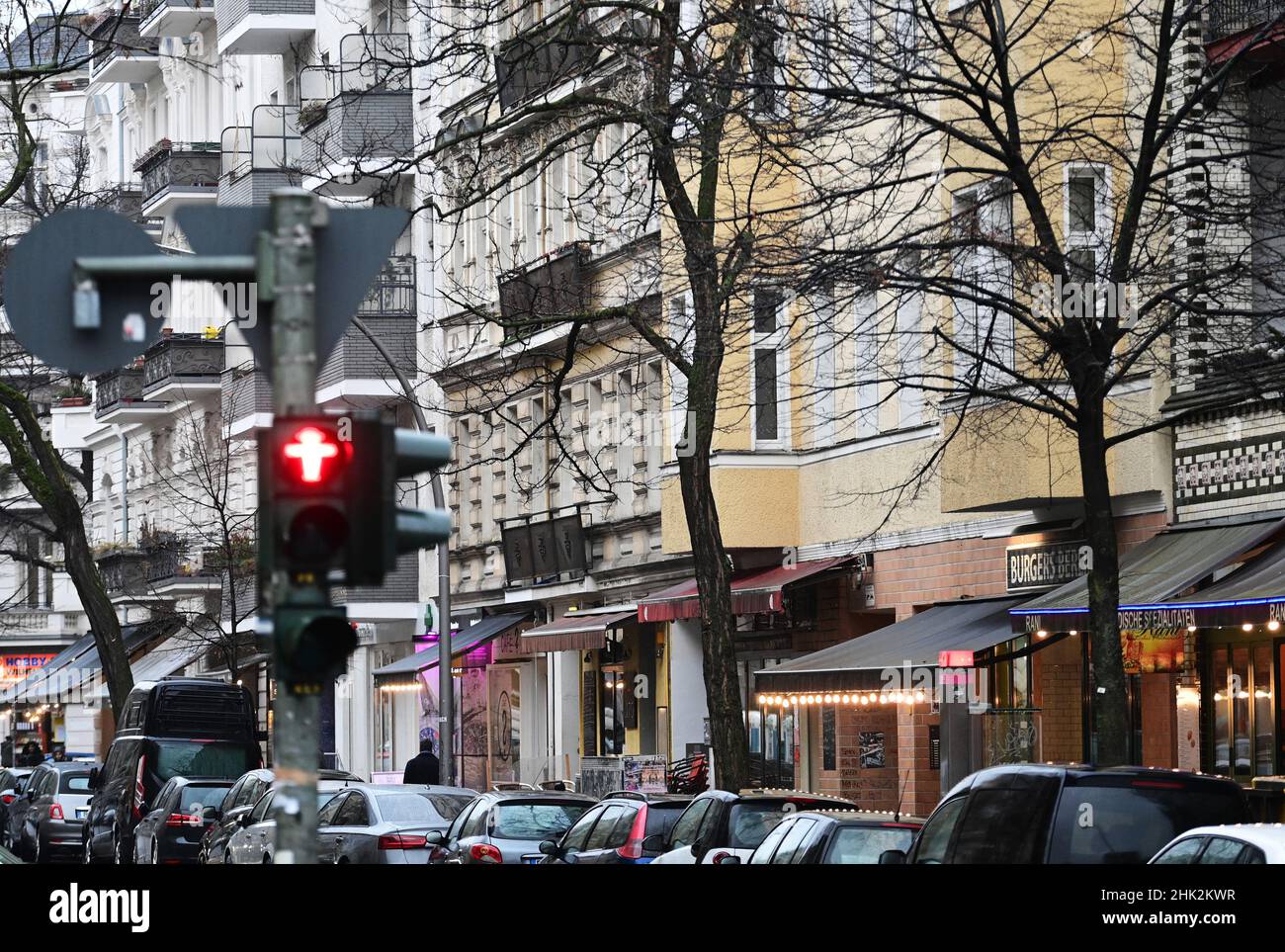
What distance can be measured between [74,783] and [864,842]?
87.7 feet

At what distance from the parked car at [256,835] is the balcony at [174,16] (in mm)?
39609

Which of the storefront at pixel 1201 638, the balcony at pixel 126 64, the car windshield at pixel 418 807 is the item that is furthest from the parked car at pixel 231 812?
the balcony at pixel 126 64

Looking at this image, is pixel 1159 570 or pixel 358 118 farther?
pixel 358 118

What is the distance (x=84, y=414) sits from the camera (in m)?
80.2

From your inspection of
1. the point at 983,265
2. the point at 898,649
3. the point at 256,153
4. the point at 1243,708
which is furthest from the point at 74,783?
the point at 983,265

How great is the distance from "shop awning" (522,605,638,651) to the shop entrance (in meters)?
14.3

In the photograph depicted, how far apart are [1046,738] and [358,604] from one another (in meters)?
25.5

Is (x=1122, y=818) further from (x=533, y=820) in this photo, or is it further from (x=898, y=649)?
(x=898, y=649)

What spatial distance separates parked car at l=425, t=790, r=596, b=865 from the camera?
22.7 m

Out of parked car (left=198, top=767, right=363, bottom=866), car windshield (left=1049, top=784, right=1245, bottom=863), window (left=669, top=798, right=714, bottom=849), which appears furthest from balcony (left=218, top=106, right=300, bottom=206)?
car windshield (left=1049, top=784, right=1245, bottom=863)

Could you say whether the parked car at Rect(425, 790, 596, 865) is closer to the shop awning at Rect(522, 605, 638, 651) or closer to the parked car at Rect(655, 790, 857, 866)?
the parked car at Rect(655, 790, 857, 866)

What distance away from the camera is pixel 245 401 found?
2341 inches
